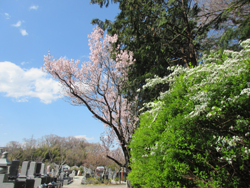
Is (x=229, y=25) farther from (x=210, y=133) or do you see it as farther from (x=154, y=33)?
(x=210, y=133)

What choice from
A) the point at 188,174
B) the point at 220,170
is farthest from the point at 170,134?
the point at 220,170

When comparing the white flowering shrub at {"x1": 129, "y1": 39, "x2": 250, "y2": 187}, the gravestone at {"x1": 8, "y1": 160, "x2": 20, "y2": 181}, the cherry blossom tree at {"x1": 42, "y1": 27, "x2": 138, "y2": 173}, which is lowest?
the gravestone at {"x1": 8, "y1": 160, "x2": 20, "y2": 181}

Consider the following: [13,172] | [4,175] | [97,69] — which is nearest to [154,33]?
[97,69]

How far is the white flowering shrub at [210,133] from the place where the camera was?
2465 millimetres

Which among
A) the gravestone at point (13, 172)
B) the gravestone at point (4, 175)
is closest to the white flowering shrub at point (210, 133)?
the gravestone at point (4, 175)

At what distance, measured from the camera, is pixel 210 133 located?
2.81 meters

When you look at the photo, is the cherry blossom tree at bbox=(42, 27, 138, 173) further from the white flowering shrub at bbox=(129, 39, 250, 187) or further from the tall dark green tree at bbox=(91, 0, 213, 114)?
the white flowering shrub at bbox=(129, 39, 250, 187)

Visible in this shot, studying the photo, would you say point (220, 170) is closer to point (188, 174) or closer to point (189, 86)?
point (188, 174)

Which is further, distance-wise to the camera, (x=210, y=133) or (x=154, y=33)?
(x=154, y=33)

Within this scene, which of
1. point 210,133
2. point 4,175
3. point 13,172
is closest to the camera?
point 210,133

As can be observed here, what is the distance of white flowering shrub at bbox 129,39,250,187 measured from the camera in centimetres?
246

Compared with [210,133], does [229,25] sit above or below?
above

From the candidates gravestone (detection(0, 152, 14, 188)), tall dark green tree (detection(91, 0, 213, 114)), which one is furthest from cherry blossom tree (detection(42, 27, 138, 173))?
gravestone (detection(0, 152, 14, 188))

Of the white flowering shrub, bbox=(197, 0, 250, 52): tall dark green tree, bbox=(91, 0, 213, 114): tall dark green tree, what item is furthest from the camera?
bbox=(91, 0, 213, 114): tall dark green tree
